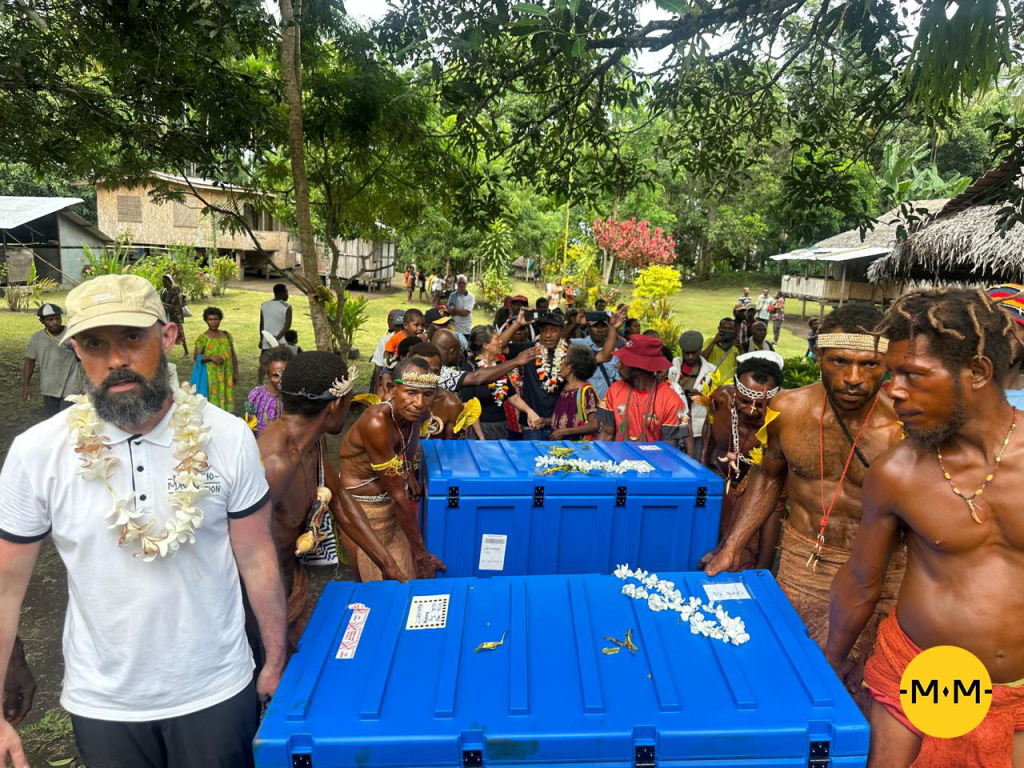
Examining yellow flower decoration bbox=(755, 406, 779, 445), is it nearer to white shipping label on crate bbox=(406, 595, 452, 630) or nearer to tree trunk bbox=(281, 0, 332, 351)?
white shipping label on crate bbox=(406, 595, 452, 630)

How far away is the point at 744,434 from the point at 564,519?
4.66 ft

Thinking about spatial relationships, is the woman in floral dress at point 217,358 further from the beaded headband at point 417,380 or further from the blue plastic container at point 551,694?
the blue plastic container at point 551,694

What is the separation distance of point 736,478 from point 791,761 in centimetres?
232

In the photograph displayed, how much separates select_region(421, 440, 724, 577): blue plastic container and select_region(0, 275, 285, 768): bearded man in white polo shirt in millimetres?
1259

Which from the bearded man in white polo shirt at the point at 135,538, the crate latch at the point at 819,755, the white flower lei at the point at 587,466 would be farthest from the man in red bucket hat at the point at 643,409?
the bearded man in white polo shirt at the point at 135,538

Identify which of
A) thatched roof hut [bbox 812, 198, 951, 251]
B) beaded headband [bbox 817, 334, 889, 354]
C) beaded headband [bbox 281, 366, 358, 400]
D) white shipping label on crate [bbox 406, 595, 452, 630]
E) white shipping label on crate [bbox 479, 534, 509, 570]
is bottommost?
white shipping label on crate [bbox 479, 534, 509, 570]

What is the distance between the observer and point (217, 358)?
7.34 metres

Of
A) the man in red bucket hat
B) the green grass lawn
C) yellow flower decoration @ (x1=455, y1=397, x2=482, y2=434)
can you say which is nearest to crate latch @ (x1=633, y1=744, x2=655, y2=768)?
the man in red bucket hat

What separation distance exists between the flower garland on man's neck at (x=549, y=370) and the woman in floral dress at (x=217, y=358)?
3688 mm

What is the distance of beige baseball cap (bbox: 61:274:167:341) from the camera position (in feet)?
6.11

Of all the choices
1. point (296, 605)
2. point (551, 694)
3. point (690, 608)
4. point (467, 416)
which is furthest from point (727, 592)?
point (467, 416)

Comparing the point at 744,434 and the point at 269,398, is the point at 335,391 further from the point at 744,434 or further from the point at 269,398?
the point at 269,398

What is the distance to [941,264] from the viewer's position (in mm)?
9945

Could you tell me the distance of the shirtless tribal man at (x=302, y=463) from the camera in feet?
8.82
